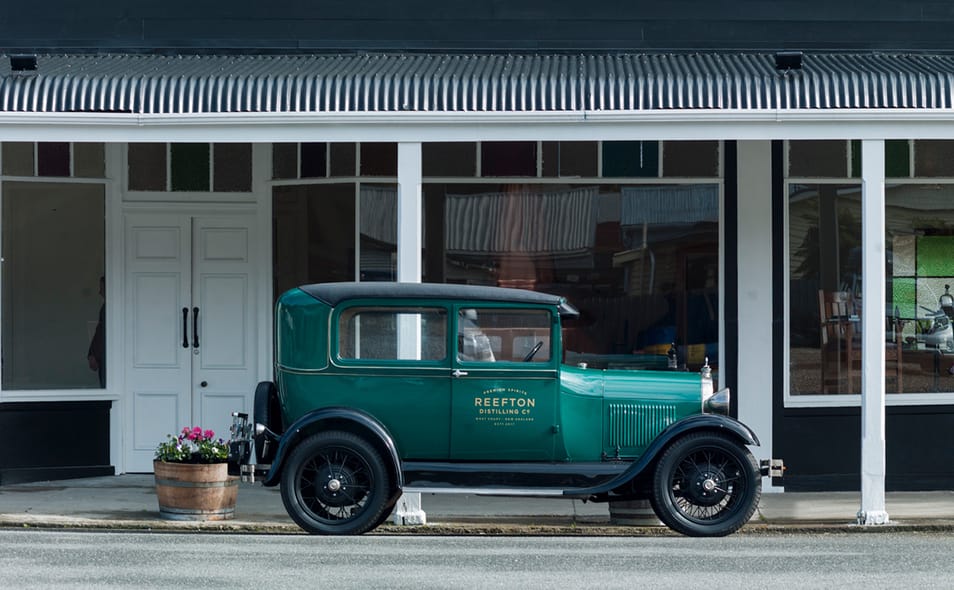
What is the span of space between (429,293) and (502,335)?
1.86 ft

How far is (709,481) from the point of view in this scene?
9836 mm

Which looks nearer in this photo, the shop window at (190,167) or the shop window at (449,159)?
the shop window at (449,159)

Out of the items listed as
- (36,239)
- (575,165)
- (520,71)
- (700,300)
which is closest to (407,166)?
(520,71)

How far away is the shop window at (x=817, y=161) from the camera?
12.8m

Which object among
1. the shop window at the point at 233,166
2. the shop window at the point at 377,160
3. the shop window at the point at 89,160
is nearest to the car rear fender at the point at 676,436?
the shop window at the point at 377,160

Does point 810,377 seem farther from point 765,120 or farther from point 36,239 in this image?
point 36,239

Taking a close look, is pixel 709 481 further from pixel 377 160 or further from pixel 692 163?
pixel 377 160

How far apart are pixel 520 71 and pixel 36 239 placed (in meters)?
A: 4.64

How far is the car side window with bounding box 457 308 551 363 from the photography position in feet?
32.8

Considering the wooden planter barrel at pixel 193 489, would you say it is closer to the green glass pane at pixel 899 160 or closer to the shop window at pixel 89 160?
the shop window at pixel 89 160

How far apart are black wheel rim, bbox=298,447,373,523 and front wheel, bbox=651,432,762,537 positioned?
193 centimetres

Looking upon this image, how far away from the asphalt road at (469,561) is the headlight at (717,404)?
87 centimetres

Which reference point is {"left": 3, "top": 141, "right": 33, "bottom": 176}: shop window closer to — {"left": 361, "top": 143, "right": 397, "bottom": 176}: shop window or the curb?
{"left": 361, "top": 143, "right": 397, "bottom": 176}: shop window

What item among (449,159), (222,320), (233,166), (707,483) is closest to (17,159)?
(233,166)
